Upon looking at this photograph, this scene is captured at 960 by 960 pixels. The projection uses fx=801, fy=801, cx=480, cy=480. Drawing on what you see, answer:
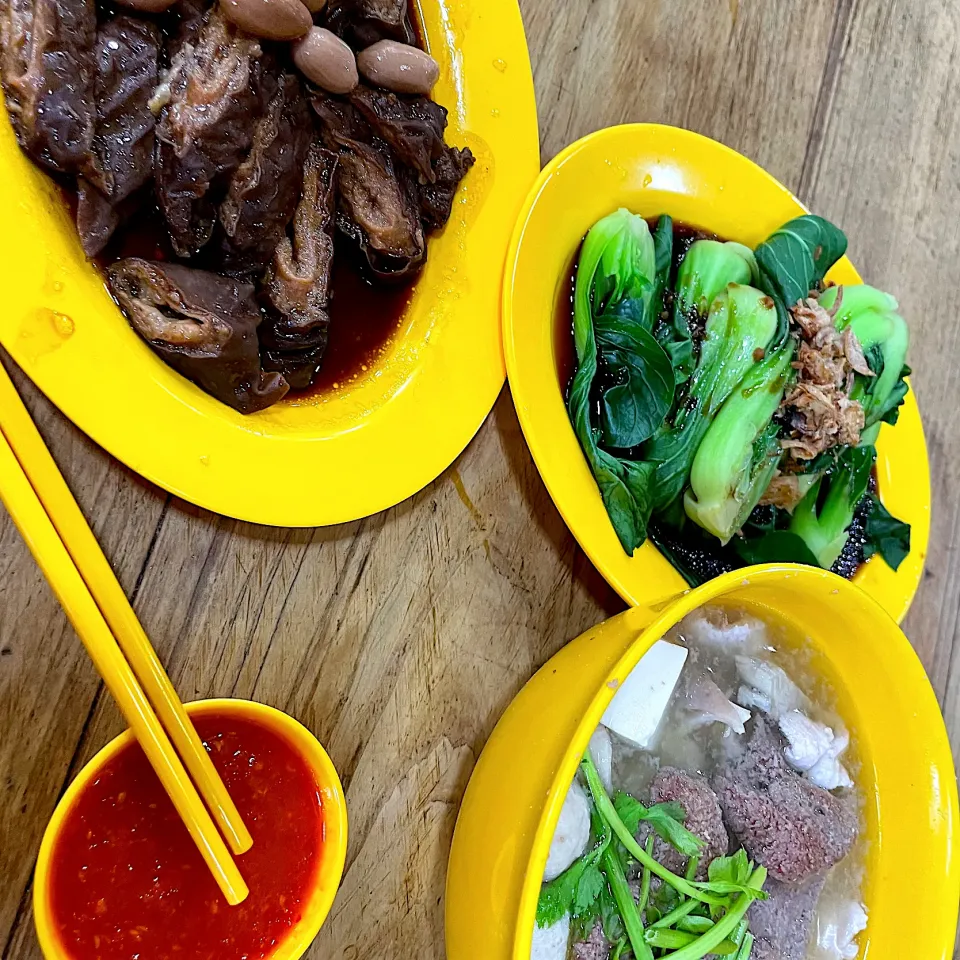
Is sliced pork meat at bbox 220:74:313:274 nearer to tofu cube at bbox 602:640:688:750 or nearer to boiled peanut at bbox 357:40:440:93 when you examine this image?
boiled peanut at bbox 357:40:440:93

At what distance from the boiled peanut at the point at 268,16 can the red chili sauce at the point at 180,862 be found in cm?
116

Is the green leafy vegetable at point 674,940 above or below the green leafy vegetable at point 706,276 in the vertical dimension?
below

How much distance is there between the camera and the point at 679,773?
1.53 m

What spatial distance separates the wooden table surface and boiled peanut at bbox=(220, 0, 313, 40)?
1.90 feet

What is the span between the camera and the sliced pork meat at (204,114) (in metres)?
1.36

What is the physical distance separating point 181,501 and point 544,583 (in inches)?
29.9

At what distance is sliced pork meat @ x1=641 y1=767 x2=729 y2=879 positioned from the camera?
1446mm

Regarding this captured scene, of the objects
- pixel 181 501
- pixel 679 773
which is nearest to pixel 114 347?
pixel 181 501

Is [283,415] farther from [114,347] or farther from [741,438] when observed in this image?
[741,438]

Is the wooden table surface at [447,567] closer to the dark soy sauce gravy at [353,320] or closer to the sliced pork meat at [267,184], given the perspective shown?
the dark soy sauce gravy at [353,320]

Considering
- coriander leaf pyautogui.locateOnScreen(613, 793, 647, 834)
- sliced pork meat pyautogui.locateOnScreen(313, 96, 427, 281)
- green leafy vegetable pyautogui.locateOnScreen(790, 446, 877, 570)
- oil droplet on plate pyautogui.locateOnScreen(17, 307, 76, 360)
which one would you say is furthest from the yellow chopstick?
green leafy vegetable pyautogui.locateOnScreen(790, 446, 877, 570)

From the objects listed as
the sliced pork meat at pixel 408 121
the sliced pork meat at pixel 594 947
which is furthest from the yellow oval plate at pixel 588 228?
the sliced pork meat at pixel 594 947

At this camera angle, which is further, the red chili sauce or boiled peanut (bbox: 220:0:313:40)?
boiled peanut (bbox: 220:0:313:40)

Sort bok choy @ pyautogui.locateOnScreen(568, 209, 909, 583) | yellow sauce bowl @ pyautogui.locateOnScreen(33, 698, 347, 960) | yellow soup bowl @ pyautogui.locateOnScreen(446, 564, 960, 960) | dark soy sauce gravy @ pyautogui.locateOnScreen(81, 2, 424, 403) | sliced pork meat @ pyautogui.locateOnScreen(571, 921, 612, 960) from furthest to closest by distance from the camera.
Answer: bok choy @ pyautogui.locateOnScreen(568, 209, 909, 583), dark soy sauce gravy @ pyautogui.locateOnScreen(81, 2, 424, 403), sliced pork meat @ pyautogui.locateOnScreen(571, 921, 612, 960), yellow soup bowl @ pyautogui.locateOnScreen(446, 564, 960, 960), yellow sauce bowl @ pyautogui.locateOnScreen(33, 698, 347, 960)
